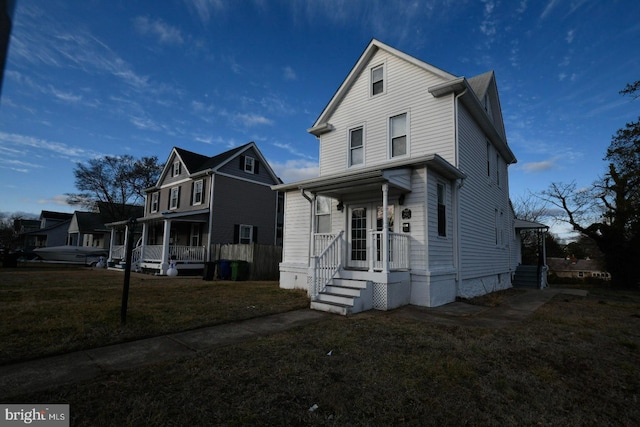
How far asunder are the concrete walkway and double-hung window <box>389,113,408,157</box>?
540cm

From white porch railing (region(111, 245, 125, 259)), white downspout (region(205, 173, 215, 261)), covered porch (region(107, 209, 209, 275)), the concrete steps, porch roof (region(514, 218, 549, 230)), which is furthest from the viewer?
white porch railing (region(111, 245, 125, 259))

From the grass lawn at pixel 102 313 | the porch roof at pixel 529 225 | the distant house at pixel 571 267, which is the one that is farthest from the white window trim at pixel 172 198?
the distant house at pixel 571 267

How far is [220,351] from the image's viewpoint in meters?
4.62

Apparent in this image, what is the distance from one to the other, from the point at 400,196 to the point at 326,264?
2.81m

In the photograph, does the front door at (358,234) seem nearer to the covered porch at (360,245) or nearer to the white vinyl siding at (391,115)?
the covered porch at (360,245)

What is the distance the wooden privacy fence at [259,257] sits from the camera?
1612 cm

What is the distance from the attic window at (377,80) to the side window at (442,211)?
4709mm

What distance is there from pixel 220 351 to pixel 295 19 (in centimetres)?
1145

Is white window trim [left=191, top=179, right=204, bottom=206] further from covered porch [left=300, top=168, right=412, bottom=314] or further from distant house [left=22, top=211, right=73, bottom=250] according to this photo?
distant house [left=22, top=211, right=73, bottom=250]

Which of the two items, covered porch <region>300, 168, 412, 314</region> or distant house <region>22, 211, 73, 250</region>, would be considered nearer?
covered porch <region>300, 168, 412, 314</region>

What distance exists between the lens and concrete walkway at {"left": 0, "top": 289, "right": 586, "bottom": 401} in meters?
3.71

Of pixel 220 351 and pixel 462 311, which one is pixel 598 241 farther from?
pixel 220 351

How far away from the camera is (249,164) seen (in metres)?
22.6

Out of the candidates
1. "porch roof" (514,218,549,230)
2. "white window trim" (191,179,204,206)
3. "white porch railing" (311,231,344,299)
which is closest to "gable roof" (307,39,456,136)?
"white porch railing" (311,231,344,299)
